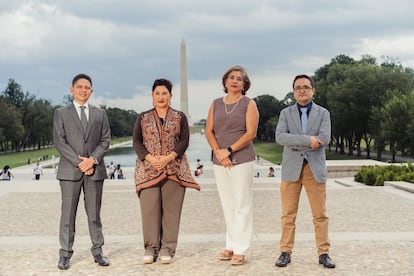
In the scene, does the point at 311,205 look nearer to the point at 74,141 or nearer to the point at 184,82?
the point at 74,141

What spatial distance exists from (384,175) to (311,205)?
1231 cm

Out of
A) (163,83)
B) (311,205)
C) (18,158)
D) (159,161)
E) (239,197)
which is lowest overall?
(18,158)

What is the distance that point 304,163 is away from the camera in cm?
600

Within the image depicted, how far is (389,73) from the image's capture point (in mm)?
46875

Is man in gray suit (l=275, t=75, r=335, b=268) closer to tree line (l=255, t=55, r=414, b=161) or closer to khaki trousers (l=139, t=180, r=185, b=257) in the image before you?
khaki trousers (l=139, t=180, r=185, b=257)

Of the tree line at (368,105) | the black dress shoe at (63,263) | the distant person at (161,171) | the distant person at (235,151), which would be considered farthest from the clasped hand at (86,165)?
the tree line at (368,105)

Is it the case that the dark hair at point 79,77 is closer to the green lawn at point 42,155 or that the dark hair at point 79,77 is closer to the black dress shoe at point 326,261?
the black dress shoe at point 326,261

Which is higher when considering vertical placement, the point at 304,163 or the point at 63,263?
the point at 304,163

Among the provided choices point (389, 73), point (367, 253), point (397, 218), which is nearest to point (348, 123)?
point (389, 73)

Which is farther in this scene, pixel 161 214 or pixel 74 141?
pixel 161 214

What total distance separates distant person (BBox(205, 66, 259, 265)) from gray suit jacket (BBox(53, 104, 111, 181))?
1.33 m

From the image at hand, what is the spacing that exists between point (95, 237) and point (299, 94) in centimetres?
296

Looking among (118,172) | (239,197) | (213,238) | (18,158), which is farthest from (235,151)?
(18,158)

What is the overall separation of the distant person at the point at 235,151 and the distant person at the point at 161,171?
0.41m
